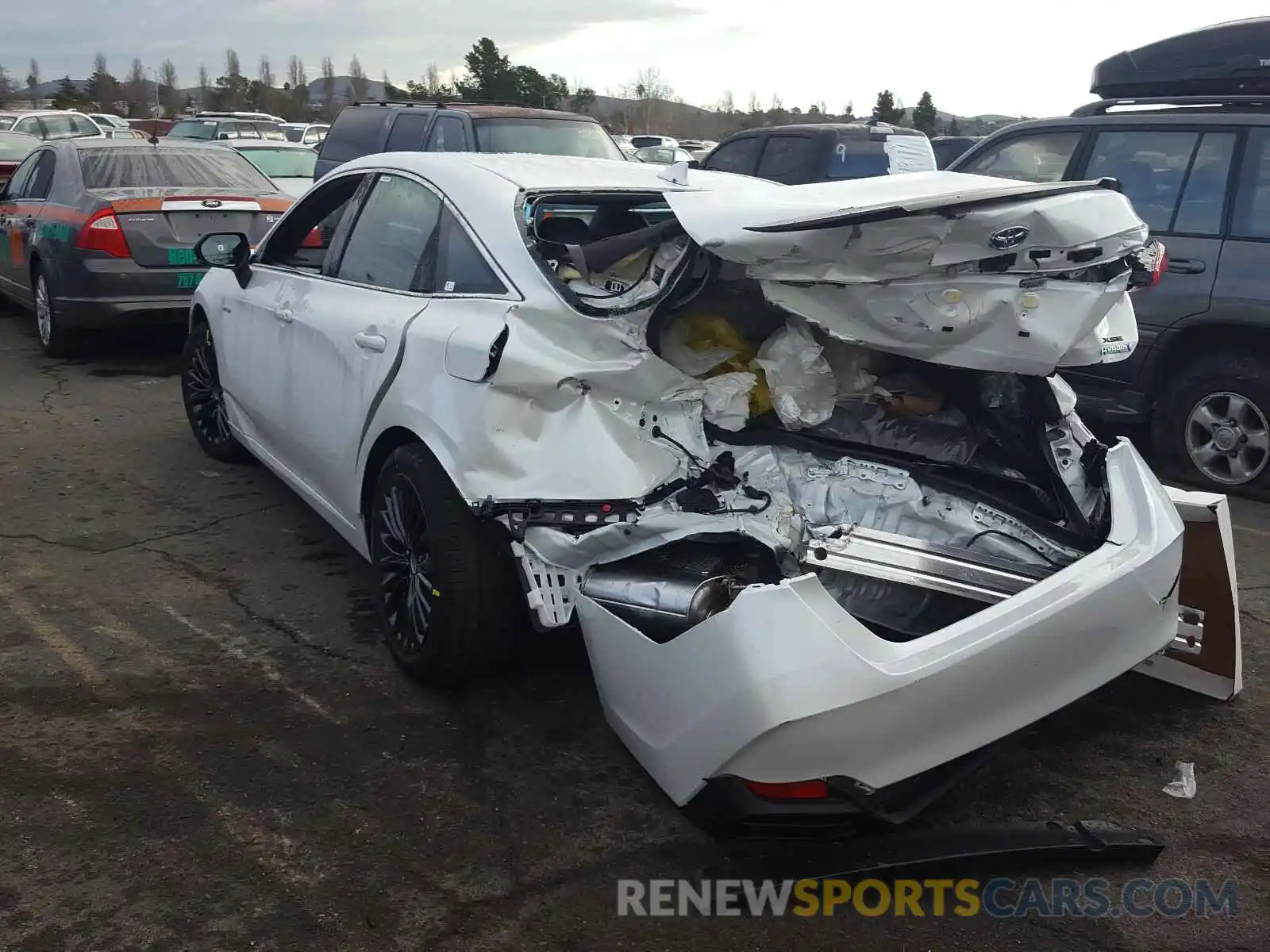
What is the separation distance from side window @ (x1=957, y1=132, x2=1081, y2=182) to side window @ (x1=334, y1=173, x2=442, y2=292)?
3671mm

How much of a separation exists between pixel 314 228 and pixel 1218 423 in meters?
4.40

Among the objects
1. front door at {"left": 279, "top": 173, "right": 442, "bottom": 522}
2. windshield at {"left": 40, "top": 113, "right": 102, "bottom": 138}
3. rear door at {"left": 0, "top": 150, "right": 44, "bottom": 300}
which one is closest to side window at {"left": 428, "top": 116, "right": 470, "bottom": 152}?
rear door at {"left": 0, "top": 150, "right": 44, "bottom": 300}

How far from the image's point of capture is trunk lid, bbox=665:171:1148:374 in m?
2.90

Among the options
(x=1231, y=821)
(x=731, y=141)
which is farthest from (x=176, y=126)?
(x=1231, y=821)

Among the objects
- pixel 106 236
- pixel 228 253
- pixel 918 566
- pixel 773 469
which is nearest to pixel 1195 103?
pixel 773 469

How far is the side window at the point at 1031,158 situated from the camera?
6.38 meters

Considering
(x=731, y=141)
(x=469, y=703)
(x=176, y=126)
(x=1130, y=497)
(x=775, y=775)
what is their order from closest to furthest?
(x=775, y=775) < (x=1130, y=497) < (x=469, y=703) < (x=731, y=141) < (x=176, y=126)

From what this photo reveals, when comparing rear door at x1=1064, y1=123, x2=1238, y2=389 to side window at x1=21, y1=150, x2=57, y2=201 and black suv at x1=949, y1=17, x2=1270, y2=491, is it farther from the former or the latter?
side window at x1=21, y1=150, x2=57, y2=201

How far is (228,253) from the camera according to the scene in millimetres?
5254

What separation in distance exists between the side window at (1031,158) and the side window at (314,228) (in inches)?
144

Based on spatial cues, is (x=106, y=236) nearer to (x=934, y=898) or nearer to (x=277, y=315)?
(x=277, y=315)

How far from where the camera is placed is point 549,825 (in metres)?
3.00

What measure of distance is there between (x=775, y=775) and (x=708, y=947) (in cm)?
44

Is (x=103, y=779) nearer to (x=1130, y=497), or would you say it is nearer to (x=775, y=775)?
(x=775, y=775)
